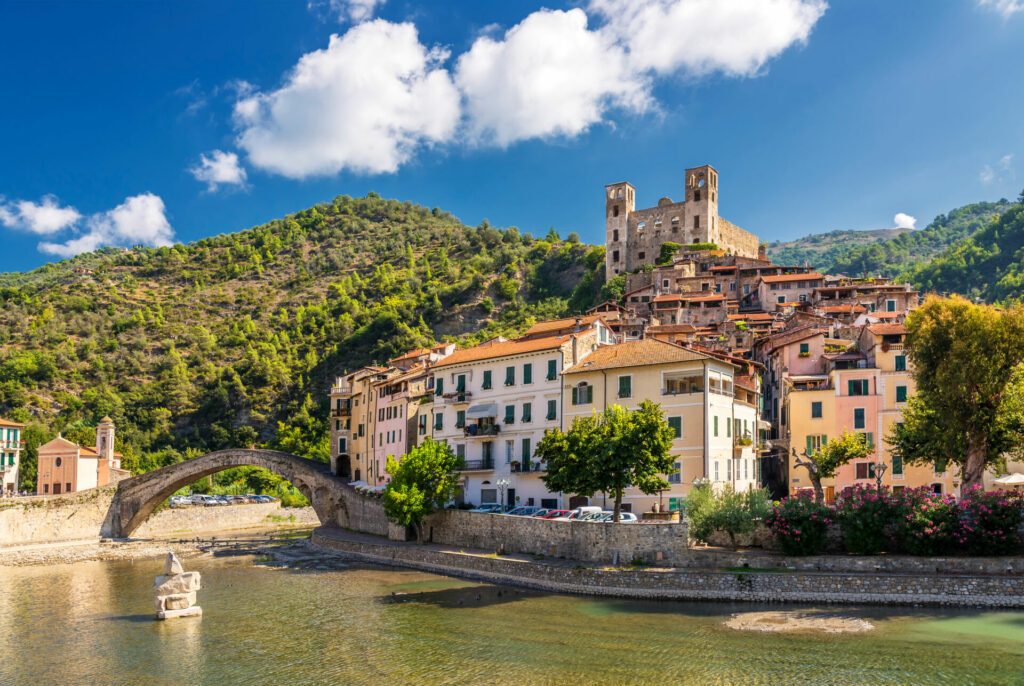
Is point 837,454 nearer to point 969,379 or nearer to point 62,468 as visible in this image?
point 969,379

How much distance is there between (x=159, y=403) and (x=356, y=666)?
94190 mm

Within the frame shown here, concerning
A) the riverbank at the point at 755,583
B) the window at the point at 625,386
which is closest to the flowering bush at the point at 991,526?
the riverbank at the point at 755,583

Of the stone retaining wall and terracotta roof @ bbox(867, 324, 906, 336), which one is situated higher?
terracotta roof @ bbox(867, 324, 906, 336)

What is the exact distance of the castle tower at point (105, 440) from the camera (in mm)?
74438

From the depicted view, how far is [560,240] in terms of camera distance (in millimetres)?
153375

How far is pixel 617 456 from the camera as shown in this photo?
36.2 metres

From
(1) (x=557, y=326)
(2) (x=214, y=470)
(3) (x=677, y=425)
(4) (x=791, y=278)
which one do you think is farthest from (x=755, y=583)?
(4) (x=791, y=278)

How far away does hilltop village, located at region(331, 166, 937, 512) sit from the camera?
41094 millimetres

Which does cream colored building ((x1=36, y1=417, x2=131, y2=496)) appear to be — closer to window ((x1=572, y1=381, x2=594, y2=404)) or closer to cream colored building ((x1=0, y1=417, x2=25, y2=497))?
cream colored building ((x1=0, y1=417, x2=25, y2=497))

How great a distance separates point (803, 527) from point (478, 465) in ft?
64.7

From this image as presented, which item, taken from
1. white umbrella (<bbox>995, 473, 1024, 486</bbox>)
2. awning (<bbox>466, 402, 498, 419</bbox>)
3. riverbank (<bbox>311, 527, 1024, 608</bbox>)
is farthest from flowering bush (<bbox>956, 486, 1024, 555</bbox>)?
awning (<bbox>466, 402, 498, 419</bbox>)

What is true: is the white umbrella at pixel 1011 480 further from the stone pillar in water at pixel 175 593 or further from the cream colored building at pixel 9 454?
the cream colored building at pixel 9 454

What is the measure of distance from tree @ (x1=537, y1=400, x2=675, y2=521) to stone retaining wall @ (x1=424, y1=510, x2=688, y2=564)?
1.35 metres

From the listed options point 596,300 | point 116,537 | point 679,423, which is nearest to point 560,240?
point 596,300
